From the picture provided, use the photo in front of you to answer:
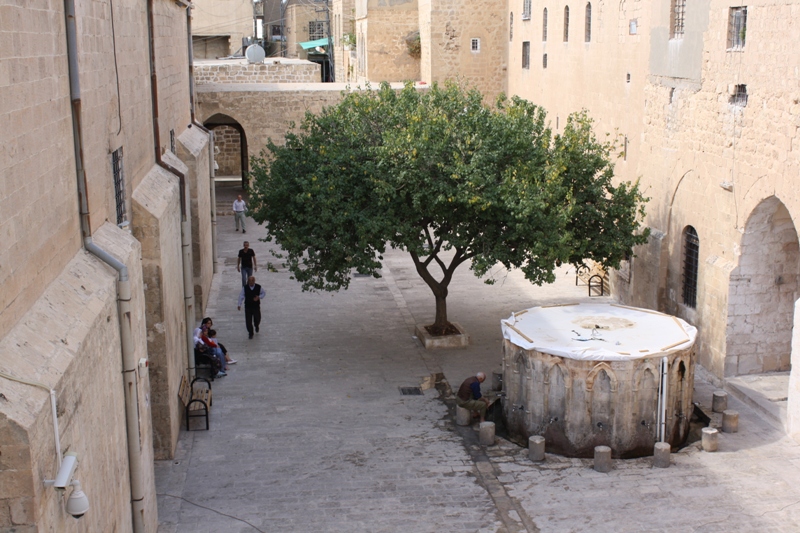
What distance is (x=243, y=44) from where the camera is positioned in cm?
4034

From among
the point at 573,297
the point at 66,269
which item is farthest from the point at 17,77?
the point at 573,297

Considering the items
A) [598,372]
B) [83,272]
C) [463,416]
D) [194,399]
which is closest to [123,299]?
[83,272]

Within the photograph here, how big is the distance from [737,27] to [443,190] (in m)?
5.06

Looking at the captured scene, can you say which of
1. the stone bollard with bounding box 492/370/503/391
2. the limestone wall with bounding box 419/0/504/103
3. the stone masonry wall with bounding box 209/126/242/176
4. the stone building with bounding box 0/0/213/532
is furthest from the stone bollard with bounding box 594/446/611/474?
the stone masonry wall with bounding box 209/126/242/176

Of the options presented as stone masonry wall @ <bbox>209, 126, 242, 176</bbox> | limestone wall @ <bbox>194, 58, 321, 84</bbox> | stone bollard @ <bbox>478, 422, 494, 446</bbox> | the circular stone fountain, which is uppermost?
limestone wall @ <bbox>194, 58, 321, 84</bbox>

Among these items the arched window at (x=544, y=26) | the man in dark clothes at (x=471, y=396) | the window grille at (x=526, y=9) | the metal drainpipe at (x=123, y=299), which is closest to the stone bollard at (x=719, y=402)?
the man in dark clothes at (x=471, y=396)

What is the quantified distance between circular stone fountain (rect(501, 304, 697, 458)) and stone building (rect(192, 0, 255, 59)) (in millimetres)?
31285

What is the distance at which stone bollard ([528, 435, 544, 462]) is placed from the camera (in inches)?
459

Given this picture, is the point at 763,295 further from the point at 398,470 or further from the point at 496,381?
the point at 398,470

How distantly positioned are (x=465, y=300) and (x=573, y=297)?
2.33 meters

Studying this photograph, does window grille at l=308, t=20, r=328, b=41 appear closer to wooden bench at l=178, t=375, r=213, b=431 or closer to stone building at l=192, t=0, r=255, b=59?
stone building at l=192, t=0, r=255, b=59

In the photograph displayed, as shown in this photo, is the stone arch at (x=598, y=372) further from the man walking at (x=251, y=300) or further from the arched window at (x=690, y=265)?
the man walking at (x=251, y=300)

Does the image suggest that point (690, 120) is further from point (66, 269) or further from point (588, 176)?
point (66, 269)

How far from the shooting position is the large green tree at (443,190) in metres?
14.1
